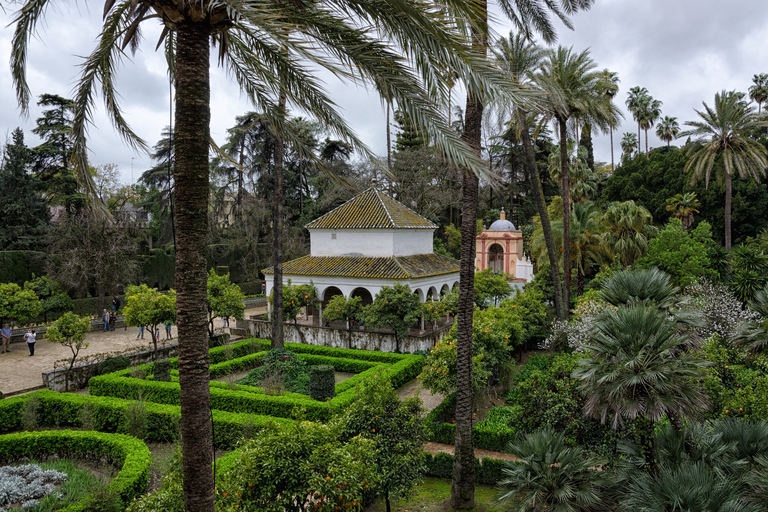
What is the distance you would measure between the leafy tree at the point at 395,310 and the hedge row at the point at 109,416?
283 inches

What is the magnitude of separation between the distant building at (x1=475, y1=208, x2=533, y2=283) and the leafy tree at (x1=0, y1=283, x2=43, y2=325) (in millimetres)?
30732

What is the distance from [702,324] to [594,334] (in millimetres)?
1929

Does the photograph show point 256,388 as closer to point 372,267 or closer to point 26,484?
point 26,484

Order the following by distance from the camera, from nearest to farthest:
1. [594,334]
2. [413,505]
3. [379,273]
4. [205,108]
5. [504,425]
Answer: [205,108] < [594,334] < [413,505] < [504,425] < [379,273]

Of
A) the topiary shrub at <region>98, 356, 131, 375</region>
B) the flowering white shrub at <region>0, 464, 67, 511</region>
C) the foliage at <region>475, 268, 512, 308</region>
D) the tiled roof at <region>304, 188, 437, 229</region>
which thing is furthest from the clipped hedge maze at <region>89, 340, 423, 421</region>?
the tiled roof at <region>304, 188, 437, 229</region>

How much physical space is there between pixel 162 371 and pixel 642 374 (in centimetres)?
1395

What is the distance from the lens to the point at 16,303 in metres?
21.6

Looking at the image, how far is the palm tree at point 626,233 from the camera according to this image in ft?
86.0

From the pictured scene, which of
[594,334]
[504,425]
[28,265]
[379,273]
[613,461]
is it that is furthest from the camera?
[28,265]

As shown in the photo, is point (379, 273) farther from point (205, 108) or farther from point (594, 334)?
point (205, 108)

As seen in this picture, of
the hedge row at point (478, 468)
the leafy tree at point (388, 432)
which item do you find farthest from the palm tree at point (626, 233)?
the leafy tree at point (388, 432)

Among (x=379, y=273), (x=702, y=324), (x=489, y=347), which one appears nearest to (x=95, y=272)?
(x=379, y=273)

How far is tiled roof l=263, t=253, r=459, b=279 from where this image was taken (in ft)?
73.4

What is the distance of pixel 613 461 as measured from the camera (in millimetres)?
8984
